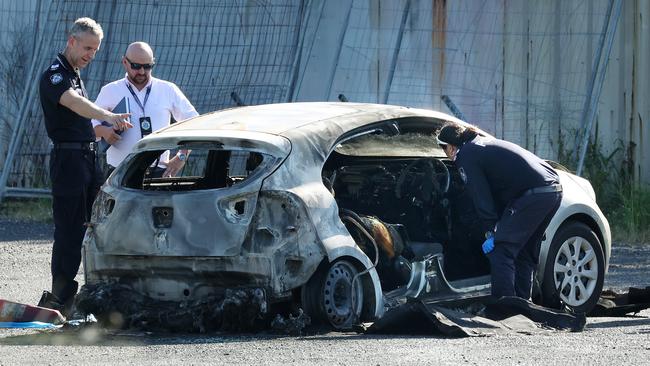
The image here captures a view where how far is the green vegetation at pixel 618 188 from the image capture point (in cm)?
1554

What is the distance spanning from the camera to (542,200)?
963cm

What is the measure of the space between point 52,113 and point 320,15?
8.38 metres

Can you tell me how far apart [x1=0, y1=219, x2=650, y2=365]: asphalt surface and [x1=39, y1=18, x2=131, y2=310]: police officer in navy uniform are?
1101 mm

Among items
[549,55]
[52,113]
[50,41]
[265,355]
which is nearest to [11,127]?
[50,41]

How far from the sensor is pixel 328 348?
805cm

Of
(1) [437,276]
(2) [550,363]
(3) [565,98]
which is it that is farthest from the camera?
(3) [565,98]

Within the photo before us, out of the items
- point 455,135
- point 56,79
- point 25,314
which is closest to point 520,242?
point 455,135

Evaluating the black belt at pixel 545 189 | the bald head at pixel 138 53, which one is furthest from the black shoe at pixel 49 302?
the black belt at pixel 545 189

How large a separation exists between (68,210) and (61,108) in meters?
0.70

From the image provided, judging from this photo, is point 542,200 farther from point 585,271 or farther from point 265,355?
point 265,355

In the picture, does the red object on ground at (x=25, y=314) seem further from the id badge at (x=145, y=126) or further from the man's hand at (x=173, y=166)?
the id badge at (x=145, y=126)

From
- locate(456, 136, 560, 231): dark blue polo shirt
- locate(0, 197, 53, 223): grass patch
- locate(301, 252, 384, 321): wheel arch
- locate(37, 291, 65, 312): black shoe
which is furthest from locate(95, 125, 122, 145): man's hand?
locate(0, 197, 53, 223): grass patch

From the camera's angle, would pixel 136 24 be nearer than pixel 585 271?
No

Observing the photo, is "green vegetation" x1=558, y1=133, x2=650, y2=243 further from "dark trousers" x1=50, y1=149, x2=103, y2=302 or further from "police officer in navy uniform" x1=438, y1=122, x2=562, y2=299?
"dark trousers" x1=50, y1=149, x2=103, y2=302
